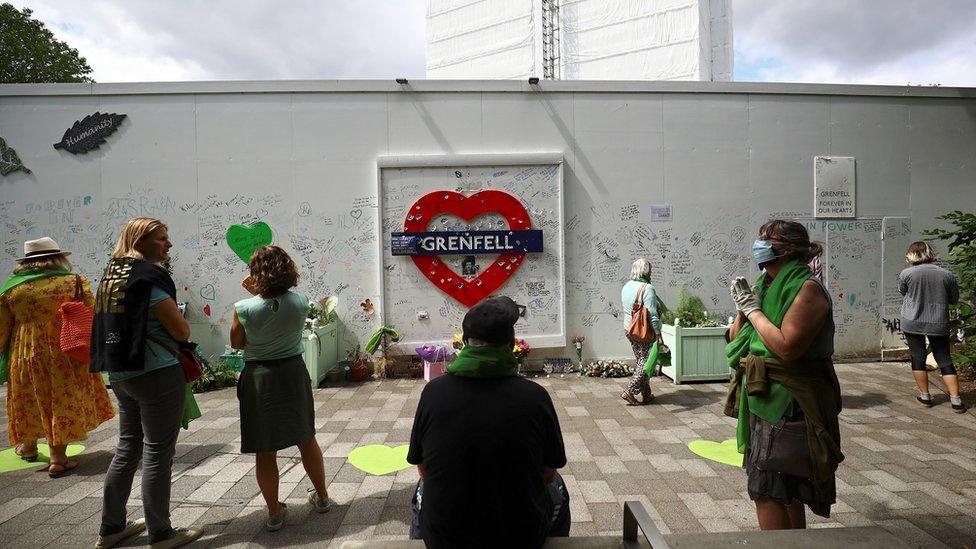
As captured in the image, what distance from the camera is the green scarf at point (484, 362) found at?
5.83 ft

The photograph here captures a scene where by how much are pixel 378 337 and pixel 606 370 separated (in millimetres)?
3444

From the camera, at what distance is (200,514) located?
328cm

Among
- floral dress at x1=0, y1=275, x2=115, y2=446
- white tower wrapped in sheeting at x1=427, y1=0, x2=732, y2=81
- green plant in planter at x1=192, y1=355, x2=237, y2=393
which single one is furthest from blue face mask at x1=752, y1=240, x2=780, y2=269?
white tower wrapped in sheeting at x1=427, y1=0, x2=732, y2=81

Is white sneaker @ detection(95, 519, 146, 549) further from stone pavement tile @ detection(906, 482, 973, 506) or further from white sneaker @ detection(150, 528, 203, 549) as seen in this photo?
stone pavement tile @ detection(906, 482, 973, 506)

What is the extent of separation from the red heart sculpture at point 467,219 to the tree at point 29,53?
17.2 metres

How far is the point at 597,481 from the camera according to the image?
149 inches

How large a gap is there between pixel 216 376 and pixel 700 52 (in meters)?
38.1

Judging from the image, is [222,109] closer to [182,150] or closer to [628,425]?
[182,150]

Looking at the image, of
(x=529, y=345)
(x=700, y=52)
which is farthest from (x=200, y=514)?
(x=700, y=52)

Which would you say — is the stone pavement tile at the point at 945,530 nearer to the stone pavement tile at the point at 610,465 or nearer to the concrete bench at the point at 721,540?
the concrete bench at the point at 721,540

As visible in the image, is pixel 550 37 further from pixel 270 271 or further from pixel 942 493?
pixel 270 271

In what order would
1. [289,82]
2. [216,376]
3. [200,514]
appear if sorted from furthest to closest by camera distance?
[289,82] → [216,376] → [200,514]

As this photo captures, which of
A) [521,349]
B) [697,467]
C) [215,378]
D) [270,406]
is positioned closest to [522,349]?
[521,349]

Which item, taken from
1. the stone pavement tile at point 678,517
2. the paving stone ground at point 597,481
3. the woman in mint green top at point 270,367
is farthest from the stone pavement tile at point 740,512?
the woman in mint green top at point 270,367
